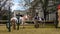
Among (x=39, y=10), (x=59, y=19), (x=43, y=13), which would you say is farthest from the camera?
(x=39, y=10)

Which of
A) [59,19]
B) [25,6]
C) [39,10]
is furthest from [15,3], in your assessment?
[59,19]

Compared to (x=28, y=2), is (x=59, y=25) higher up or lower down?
lower down

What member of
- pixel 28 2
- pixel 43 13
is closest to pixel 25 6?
pixel 28 2

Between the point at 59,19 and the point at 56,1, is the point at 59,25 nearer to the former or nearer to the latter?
the point at 59,19

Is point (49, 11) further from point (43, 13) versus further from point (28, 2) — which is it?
point (28, 2)

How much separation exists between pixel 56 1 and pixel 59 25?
515 inches

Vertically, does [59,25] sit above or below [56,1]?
below

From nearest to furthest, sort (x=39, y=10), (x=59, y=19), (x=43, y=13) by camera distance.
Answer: (x=59, y=19) → (x=43, y=13) → (x=39, y=10)

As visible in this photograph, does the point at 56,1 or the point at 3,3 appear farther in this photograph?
the point at 3,3

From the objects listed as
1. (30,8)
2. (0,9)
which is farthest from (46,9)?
(0,9)

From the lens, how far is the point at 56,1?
29438 millimetres

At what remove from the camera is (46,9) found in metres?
29.3

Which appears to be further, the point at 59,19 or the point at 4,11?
the point at 4,11

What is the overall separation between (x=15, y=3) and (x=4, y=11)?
2362mm
